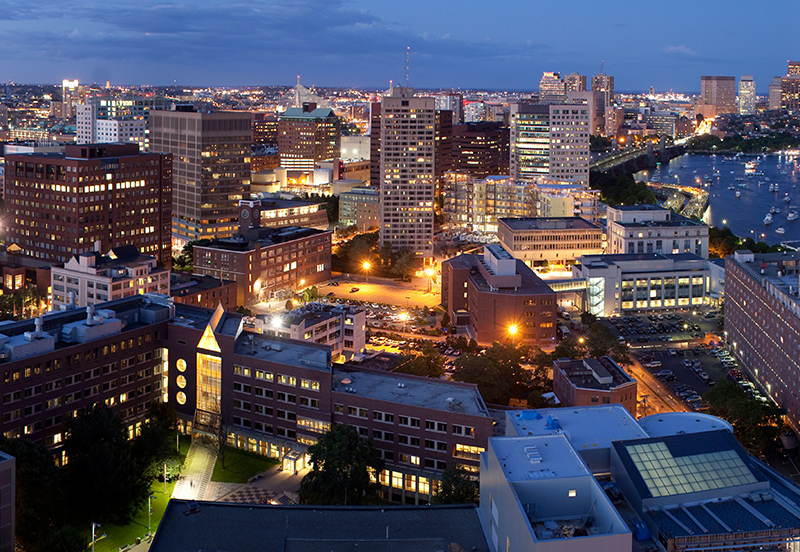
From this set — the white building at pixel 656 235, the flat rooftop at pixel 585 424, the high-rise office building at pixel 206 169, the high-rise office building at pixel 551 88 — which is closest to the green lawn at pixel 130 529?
the flat rooftop at pixel 585 424

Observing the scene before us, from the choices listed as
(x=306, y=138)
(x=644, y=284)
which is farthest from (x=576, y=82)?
(x=644, y=284)

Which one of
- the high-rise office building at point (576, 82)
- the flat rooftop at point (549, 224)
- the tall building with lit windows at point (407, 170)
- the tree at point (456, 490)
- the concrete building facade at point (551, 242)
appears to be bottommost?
the tree at point (456, 490)

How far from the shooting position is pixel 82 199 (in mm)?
47125

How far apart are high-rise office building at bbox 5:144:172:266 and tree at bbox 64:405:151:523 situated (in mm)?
24301

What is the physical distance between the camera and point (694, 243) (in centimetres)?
5303

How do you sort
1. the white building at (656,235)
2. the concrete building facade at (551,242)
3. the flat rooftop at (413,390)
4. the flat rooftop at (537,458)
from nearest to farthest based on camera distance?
the flat rooftop at (537,458)
the flat rooftop at (413,390)
the white building at (656,235)
the concrete building facade at (551,242)

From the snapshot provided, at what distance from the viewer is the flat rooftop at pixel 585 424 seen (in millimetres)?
21141

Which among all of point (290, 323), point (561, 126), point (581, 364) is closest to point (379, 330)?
point (290, 323)

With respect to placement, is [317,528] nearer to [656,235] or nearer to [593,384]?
[593,384]

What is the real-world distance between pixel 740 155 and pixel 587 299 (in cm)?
10661

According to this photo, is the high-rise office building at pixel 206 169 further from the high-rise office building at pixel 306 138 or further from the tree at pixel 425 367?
the high-rise office building at pixel 306 138

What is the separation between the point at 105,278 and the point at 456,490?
71.8ft

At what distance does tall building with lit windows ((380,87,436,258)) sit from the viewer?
2227 inches

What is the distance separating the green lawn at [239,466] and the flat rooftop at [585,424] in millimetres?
8105
